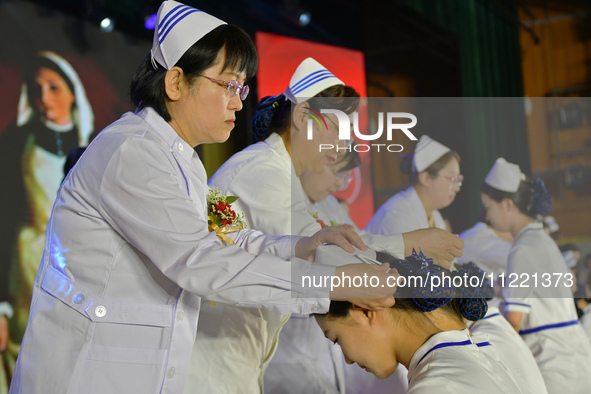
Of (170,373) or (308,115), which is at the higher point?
(308,115)

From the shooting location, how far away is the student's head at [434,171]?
2.44 metres

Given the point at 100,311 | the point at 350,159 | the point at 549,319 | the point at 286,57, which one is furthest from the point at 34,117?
the point at 549,319

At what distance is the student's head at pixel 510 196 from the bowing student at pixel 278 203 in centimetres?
51

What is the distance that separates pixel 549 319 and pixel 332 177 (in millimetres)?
1333

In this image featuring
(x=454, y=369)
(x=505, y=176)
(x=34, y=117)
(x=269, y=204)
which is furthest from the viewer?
(x=34, y=117)

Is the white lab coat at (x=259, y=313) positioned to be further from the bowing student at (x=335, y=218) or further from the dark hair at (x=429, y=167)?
the dark hair at (x=429, y=167)

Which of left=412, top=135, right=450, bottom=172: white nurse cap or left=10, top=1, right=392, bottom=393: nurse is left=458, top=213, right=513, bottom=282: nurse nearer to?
left=412, top=135, right=450, bottom=172: white nurse cap

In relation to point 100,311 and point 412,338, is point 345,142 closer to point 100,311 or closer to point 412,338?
point 412,338

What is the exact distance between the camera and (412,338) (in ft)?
5.58

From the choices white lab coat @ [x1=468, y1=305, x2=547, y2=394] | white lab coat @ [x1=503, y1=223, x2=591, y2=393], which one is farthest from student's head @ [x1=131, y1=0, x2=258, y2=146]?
white lab coat @ [x1=503, y1=223, x2=591, y2=393]

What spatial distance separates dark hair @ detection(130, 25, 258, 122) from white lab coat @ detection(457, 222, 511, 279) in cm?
106

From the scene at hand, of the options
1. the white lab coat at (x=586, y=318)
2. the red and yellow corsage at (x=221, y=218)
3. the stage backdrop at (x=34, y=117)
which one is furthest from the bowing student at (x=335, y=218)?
the stage backdrop at (x=34, y=117)

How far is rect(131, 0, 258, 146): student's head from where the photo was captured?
5.99 ft

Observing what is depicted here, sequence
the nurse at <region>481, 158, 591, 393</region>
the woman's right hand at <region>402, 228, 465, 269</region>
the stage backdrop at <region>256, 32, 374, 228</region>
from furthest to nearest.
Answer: the stage backdrop at <region>256, 32, 374, 228</region>
the nurse at <region>481, 158, 591, 393</region>
the woman's right hand at <region>402, 228, 465, 269</region>
